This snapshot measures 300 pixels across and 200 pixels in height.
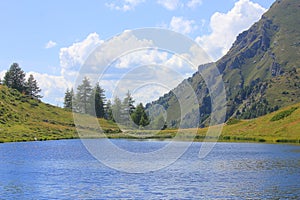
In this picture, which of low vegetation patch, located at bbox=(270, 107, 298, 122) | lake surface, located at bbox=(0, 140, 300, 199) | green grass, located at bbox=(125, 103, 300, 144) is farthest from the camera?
low vegetation patch, located at bbox=(270, 107, 298, 122)

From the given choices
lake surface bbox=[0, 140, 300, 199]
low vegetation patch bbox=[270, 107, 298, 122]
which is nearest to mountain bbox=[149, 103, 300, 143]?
low vegetation patch bbox=[270, 107, 298, 122]

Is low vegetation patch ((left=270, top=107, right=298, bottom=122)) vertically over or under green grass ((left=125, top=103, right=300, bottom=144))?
over

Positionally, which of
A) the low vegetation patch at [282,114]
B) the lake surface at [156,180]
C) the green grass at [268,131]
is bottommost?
the lake surface at [156,180]

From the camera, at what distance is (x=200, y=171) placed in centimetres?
7144

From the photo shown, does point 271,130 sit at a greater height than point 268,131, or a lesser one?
greater

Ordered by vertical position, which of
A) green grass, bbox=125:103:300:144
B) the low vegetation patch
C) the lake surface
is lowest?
the lake surface

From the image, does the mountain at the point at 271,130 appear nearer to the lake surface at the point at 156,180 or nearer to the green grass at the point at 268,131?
the green grass at the point at 268,131

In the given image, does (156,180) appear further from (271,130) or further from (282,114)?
(282,114)

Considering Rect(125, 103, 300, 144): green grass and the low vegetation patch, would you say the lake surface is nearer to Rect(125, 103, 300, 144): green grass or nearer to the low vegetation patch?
Rect(125, 103, 300, 144): green grass

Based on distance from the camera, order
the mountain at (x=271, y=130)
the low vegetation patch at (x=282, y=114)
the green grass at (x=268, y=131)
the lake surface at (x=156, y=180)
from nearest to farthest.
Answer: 1. the lake surface at (x=156, y=180)
2. the green grass at (x=268, y=131)
3. the mountain at (x=271, y=130)
4. the low vegetation patch at (x=282, y=114)

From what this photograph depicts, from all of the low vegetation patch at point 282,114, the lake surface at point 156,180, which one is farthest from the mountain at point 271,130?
the lake surface at point 156,180

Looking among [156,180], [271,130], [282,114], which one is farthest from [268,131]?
[156,180]

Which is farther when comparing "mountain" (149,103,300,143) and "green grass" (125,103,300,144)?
"mountain" (149,103,300,143)

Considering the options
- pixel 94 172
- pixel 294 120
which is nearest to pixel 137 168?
pixel 94 172
